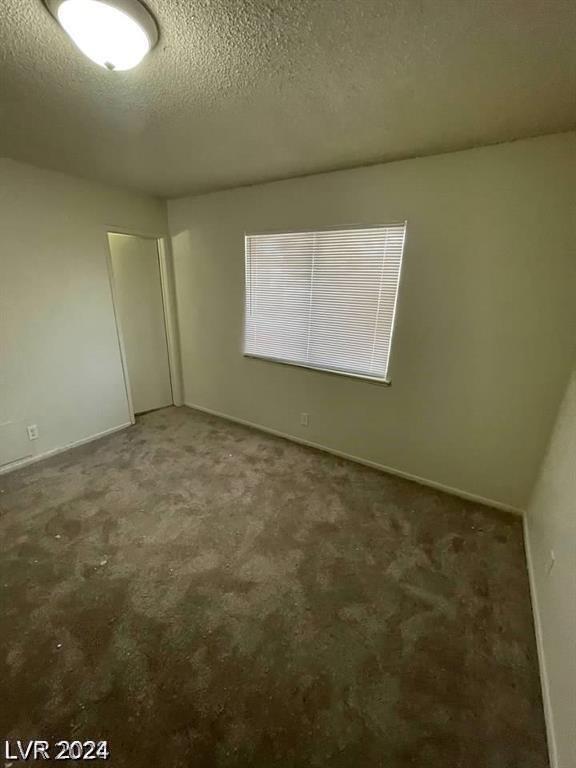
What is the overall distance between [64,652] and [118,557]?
1.63 ft

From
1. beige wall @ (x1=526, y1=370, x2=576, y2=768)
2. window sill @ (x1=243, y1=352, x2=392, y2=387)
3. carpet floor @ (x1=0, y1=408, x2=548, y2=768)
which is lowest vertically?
carpet floor @ (x1=0, y1=408, x2=548, y2=768)

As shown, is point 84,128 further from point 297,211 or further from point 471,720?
point 471,720

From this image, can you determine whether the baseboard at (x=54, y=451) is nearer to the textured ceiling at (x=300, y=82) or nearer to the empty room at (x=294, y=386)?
the empty room at (x=294, y=386)

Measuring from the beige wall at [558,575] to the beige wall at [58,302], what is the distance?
3.65m

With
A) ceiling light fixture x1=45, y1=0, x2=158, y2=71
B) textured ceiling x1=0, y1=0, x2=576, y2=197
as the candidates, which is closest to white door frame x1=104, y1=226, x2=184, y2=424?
textured ceiling x1=0, y1=0, x2=576, y2=197

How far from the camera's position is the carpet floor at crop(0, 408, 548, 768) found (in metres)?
1.14

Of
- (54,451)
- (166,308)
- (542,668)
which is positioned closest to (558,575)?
(542,668)

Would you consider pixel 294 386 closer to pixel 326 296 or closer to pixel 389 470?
pixel 326 296

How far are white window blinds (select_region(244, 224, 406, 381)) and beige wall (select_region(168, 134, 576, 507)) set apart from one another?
10 cm

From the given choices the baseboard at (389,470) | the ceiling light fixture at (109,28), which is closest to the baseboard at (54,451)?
the baseboard at (389,470)

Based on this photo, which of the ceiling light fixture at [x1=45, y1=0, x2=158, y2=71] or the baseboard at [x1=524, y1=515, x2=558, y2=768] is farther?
the baseboard at [x1=524, y1=515, x2=558, y2=768]

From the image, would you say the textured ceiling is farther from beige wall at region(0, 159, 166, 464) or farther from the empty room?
beige wall at region(0, 159, 166, 464)

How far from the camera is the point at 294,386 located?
308 cm

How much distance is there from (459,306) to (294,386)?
1.54 m
